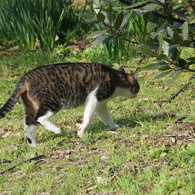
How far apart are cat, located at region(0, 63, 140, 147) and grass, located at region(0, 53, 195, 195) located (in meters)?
0.23

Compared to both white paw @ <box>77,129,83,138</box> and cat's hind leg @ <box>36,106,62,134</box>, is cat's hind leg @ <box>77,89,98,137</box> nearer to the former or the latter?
white paw @ <box>77,129,83,138</box>

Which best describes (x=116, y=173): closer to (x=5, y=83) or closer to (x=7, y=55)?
(x=5, y=83)

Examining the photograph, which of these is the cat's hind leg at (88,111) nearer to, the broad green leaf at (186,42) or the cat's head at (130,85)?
the cat's head at (130,85)

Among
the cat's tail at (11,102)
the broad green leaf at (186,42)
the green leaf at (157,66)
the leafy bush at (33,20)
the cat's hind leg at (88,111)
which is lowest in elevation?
the leafy bush at (33,20)

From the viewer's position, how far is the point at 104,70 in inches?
212

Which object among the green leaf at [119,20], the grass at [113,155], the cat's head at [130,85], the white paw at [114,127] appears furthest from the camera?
the cat's head at [130,85]

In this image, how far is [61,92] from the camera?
5.00 m

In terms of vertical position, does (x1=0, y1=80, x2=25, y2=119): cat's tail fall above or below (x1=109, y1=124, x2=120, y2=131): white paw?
above

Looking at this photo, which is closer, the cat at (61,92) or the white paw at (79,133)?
the cat at (61,92)

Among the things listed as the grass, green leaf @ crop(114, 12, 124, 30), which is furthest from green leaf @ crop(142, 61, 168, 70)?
the grass

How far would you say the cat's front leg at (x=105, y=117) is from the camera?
538 cm

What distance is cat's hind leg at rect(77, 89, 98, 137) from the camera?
5.07m

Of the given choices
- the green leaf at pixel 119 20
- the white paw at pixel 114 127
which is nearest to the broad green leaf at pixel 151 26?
the green leaf at pixel 119 20

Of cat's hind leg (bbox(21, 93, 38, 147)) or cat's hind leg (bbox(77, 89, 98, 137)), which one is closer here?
A: cat's hind leg (bbox(21, 93, 38, 147))
